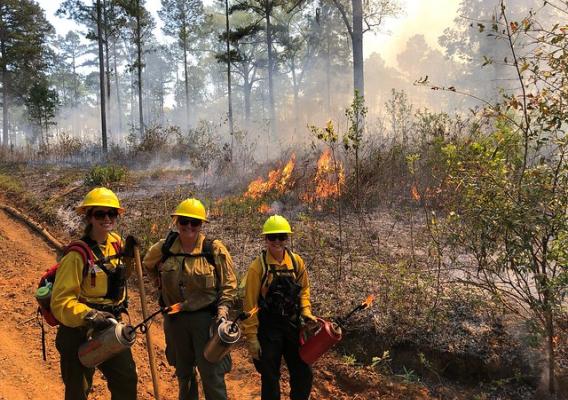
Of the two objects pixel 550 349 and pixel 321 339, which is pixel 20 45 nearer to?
pixel 321 339

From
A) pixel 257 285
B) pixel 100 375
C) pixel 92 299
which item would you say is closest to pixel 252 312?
pixel 257 285

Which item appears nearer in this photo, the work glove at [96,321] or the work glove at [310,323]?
the work glove at [96,321]

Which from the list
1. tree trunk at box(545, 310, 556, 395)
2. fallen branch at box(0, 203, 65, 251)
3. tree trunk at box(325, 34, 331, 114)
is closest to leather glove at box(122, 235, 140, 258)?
tree trunk at box(545, 310, 556, 395)

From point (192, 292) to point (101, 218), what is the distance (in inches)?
35.0

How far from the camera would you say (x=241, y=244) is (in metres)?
6.85

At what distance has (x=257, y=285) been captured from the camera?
314 cm

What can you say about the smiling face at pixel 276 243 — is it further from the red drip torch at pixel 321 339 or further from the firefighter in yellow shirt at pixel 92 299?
the firefighter in yellow shirt at pixel 92 299

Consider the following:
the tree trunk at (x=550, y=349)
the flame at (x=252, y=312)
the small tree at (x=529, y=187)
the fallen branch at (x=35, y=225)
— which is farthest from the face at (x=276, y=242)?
the fallen branch at (x=35, y=225)

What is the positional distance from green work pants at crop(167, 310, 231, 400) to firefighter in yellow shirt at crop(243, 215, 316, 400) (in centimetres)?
31

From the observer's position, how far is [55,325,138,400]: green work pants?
273 cm

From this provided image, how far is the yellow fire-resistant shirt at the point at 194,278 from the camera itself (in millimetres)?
2990

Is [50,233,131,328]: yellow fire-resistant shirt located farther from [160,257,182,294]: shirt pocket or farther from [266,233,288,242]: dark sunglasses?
[266,233,288,242]: dark sunglasses

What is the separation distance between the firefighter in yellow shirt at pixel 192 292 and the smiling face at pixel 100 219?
0.44m

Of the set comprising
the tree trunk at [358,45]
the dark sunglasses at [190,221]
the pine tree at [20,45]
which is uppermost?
the pine tree at [20,45]
